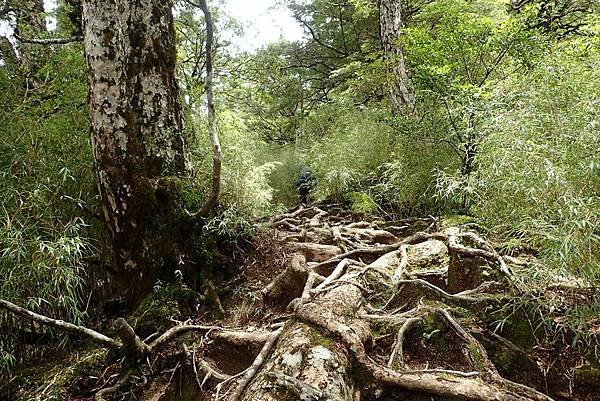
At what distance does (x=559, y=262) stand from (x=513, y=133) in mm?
782

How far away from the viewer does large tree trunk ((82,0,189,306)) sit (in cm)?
302

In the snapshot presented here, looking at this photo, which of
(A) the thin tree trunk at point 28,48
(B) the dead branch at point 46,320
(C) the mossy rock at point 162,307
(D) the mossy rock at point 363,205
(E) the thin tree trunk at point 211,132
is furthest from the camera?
(D) the mossy rock at point 363,205

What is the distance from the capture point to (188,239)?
336 centimetres

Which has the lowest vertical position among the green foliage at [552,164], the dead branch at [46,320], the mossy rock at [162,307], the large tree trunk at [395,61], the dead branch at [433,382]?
the mossy rock at [162,307]

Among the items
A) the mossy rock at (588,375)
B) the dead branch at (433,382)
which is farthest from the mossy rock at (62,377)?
the mossy rock at (588,375)

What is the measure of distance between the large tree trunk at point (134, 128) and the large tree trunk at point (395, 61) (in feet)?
11.9

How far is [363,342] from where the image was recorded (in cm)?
201

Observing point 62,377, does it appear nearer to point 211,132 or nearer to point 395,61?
point 211,132

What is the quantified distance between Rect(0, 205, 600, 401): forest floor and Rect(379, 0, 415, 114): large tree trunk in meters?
3.19

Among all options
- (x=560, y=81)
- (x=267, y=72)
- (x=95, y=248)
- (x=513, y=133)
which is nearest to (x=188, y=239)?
(x=95, y=248)

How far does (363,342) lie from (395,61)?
4908mm

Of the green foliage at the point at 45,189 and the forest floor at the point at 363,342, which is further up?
the green foliage at the point at 45,189

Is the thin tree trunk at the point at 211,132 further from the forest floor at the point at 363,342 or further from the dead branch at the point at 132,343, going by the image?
the dead branch at the point at 132,343

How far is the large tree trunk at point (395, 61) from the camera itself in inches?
232
